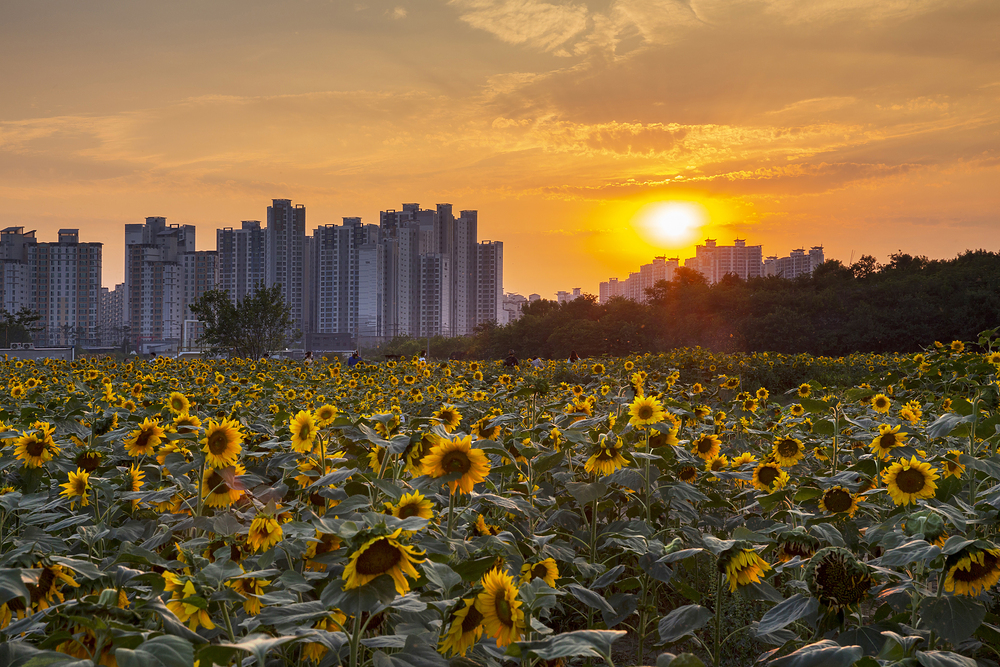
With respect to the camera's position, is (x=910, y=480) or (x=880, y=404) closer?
(x=910, y=480)

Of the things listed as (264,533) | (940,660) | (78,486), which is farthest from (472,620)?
(78,486)

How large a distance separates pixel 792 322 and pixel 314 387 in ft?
72.8

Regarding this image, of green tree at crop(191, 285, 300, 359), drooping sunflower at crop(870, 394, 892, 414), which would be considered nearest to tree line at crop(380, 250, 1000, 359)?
green tree at crop(191, 285, 300, 359)

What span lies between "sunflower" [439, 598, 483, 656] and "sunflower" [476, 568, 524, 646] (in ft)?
0.06

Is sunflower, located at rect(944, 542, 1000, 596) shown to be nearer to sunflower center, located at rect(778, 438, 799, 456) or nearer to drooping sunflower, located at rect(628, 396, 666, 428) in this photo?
drooping sunflower, located at rect(628, 396, 666, 428)

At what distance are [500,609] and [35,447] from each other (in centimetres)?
196

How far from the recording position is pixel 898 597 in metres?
1.59

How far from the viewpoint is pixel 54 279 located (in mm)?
86938

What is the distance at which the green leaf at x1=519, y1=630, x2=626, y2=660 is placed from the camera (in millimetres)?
920

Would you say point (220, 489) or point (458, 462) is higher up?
point (458, 462)

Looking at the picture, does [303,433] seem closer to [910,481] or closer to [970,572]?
[970,572]

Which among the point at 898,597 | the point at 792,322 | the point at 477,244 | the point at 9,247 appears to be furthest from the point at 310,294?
the point at 898,597

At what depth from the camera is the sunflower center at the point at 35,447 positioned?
225cm

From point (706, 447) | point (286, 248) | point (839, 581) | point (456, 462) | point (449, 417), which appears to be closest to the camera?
point (839, 581)
